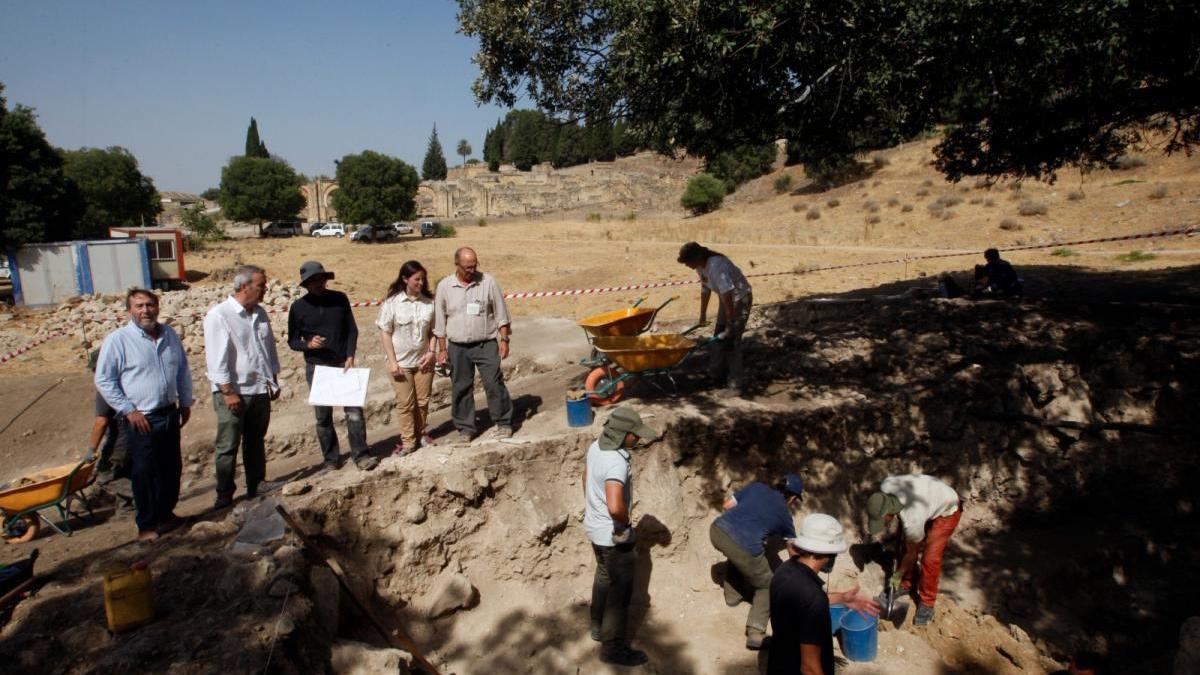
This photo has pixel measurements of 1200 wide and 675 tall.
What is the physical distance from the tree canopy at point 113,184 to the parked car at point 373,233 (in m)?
14.8

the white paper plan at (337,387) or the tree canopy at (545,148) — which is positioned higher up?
the tree canopy at (545,148)

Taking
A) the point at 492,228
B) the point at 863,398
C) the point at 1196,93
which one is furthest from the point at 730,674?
the point at 492,228

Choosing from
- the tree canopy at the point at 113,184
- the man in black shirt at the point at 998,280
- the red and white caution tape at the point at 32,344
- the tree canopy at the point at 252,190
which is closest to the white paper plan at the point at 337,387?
the man in black shirt at the point at 998,280

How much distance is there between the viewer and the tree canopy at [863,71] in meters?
6.18

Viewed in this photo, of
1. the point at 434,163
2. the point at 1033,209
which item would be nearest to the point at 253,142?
the point at 434,163

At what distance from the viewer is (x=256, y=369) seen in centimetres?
514

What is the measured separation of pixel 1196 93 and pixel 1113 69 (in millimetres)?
776

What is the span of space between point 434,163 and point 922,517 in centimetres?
8747

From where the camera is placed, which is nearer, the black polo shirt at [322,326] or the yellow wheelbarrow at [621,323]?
the black polo shirt at [322,326]

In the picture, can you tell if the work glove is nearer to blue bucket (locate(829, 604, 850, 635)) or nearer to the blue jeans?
blue bucket (locate(829, 604, 850, 635))

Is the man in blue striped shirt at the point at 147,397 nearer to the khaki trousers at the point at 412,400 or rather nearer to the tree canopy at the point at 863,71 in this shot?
the khaki trousers at the point at 412,400

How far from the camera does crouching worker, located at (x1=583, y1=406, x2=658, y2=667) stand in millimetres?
4359

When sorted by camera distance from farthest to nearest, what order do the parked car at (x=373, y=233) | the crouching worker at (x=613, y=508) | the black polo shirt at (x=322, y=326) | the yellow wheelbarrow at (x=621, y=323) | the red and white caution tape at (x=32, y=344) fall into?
the parked car at (x=373, y=233) → the red and white caution tape at (x=32, y=344) → the yellow wheelbarrow at (x=621, y=323) → the black polo shirt at (x=322, y=326) → the crouching worker at (x=613, y=508)

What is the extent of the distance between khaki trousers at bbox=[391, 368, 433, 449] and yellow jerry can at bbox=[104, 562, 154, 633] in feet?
8.32
